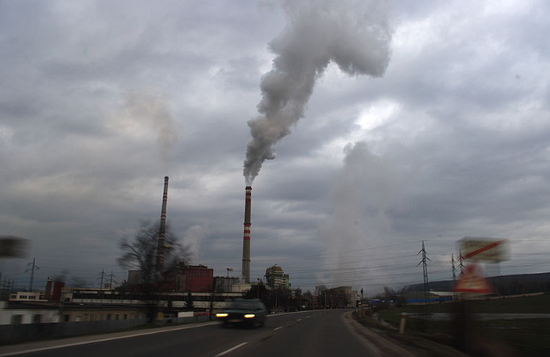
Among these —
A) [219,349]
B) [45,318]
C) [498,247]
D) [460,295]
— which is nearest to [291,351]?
[219,349]

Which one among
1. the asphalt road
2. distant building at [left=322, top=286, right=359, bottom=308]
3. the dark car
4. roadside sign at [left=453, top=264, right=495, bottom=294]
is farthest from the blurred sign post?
distant building at [left=322, top=286, right=359, bottom=308]

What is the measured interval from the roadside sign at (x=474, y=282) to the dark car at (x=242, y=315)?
1145 cm

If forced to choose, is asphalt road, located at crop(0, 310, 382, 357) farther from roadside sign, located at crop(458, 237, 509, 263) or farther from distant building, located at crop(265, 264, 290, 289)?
distant building, located at crop(265, 264, 290, 289)

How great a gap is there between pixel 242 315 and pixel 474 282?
39.4 feet

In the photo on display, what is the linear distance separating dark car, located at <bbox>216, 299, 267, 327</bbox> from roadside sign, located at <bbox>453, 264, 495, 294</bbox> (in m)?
11.4

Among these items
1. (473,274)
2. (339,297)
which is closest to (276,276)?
(339,297)

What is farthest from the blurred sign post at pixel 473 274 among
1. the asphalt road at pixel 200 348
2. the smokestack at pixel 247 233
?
the smokestack at pixel 247 233

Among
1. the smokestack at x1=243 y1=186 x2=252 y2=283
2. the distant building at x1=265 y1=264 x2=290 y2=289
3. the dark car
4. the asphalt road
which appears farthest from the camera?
the distant building at x1=265 y1=264 x2=290 y2=289

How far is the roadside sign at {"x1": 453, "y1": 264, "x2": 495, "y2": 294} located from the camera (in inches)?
391

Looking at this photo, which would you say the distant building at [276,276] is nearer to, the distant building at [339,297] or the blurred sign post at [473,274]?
the distant building at [339,297]

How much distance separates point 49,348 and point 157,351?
2.90 metres

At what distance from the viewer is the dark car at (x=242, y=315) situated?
1966 cm

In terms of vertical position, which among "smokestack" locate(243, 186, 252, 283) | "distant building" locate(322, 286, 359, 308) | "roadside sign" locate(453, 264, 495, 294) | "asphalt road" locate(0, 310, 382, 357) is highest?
"smokestack" locate(243, 186, 252, 283)

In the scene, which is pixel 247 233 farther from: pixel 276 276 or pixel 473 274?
pixel 276 276
